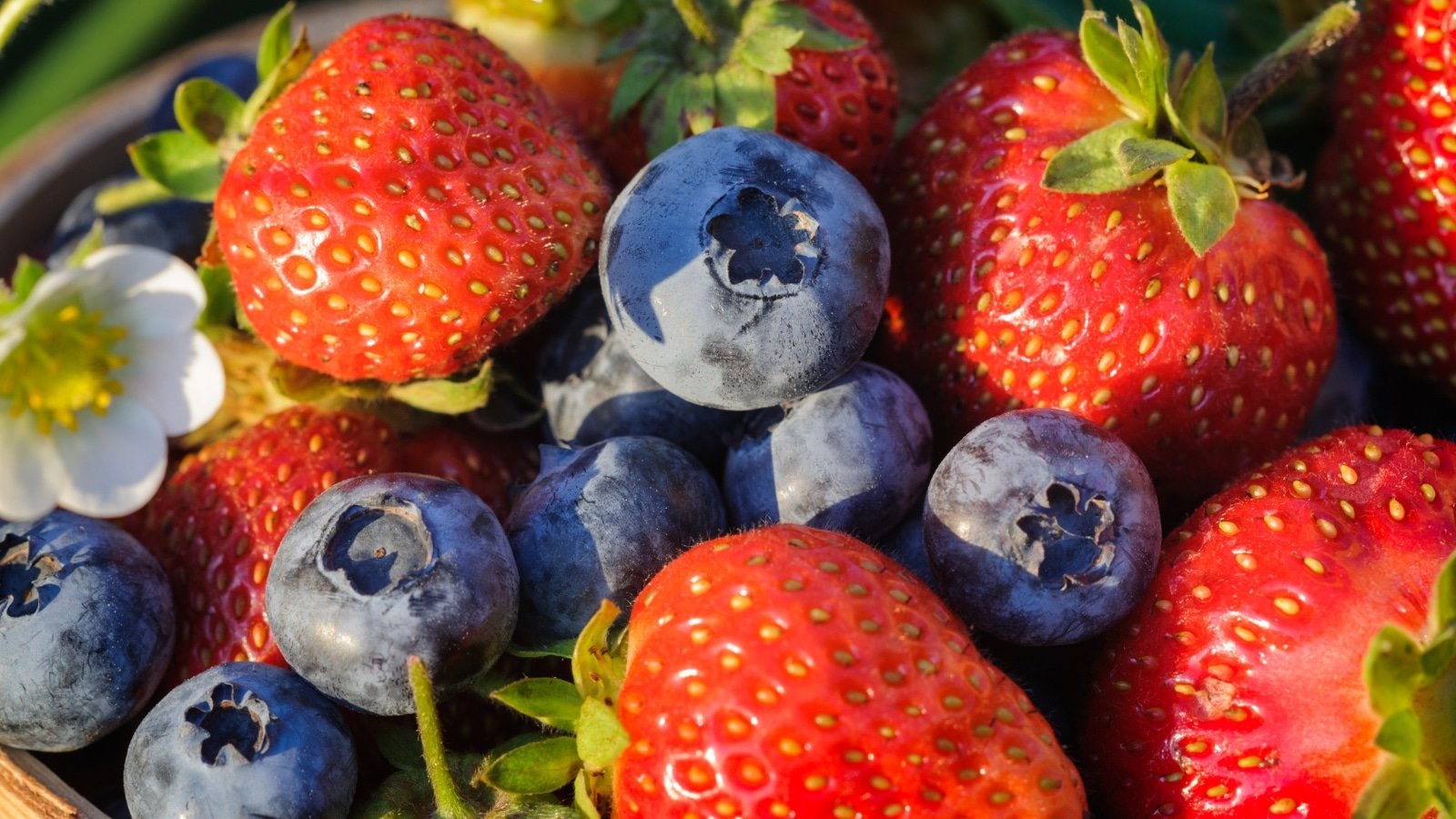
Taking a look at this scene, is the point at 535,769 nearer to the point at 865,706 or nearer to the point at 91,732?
the point at 865,706

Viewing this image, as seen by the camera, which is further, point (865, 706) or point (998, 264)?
point (998, 264)

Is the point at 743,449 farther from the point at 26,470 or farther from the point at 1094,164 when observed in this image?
the point at 26,470

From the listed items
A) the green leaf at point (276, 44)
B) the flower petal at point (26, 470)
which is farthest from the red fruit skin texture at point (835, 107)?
the flower petal at point (26, 470)

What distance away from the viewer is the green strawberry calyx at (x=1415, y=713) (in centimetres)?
93

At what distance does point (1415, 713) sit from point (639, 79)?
3.48ft

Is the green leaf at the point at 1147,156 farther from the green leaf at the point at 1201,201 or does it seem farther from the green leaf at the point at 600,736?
the green leaf at the point at 600,736

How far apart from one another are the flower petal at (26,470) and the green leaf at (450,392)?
385mm

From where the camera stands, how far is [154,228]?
1685 mm

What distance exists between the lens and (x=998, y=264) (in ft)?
4.26

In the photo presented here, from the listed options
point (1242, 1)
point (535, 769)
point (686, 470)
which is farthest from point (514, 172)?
point (1242, 1)

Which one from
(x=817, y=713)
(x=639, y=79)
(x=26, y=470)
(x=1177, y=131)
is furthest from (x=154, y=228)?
(x=1177, y=131)

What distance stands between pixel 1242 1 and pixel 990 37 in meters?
0.45

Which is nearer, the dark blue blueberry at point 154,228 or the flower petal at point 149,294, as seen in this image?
the flower petal at point 149,294

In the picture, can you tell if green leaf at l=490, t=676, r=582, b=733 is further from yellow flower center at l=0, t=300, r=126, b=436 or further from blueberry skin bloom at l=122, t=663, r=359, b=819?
yellow flower center at l=0, t=300, r=126, b=436
